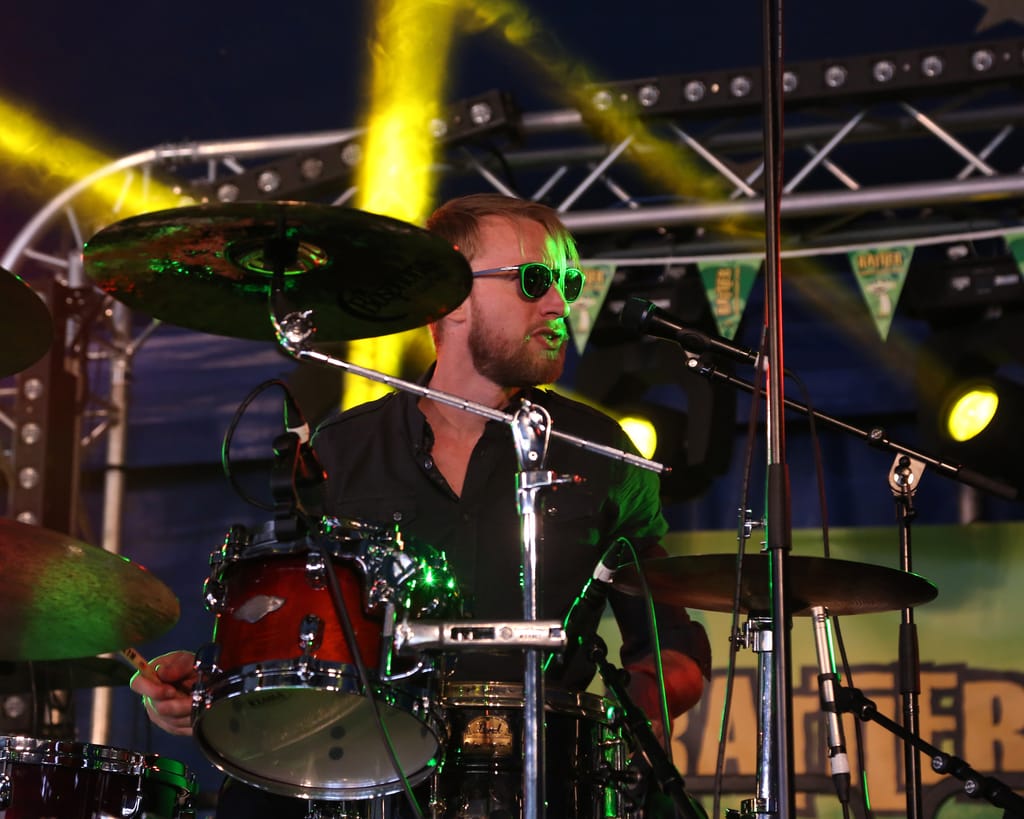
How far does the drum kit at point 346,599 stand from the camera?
2.14m

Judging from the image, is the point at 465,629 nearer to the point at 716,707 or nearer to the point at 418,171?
the point at 716,707

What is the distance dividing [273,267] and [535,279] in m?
0.80

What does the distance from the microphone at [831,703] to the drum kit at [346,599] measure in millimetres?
142

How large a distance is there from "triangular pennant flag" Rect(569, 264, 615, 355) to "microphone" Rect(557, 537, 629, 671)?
3021mm

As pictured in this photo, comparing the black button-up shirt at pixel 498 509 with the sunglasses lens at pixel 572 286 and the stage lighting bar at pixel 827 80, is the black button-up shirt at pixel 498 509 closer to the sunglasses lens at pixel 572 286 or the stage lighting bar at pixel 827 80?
the sunglasses lens at pixel 572 286

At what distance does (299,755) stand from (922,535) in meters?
3.40

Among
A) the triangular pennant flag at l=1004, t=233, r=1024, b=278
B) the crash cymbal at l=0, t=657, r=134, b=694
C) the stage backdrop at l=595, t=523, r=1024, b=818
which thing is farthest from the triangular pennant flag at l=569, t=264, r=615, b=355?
the crash cymbal at l=0, t=657, r=134, b=694

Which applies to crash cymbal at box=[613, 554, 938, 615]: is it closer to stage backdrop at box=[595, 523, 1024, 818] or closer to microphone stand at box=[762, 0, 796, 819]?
microphone stand at box=[762, 0, 796, 819]

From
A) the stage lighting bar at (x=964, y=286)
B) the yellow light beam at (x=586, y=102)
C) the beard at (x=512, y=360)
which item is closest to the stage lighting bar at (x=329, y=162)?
the yellow light beam at (x=586, y=102)

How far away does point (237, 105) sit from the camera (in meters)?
5.70

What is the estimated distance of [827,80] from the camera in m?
5.05

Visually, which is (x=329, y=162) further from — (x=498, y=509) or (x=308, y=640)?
(x=308, y=640)

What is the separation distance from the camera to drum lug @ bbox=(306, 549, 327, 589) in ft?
7.19

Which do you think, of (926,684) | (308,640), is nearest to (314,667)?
(308,640)
